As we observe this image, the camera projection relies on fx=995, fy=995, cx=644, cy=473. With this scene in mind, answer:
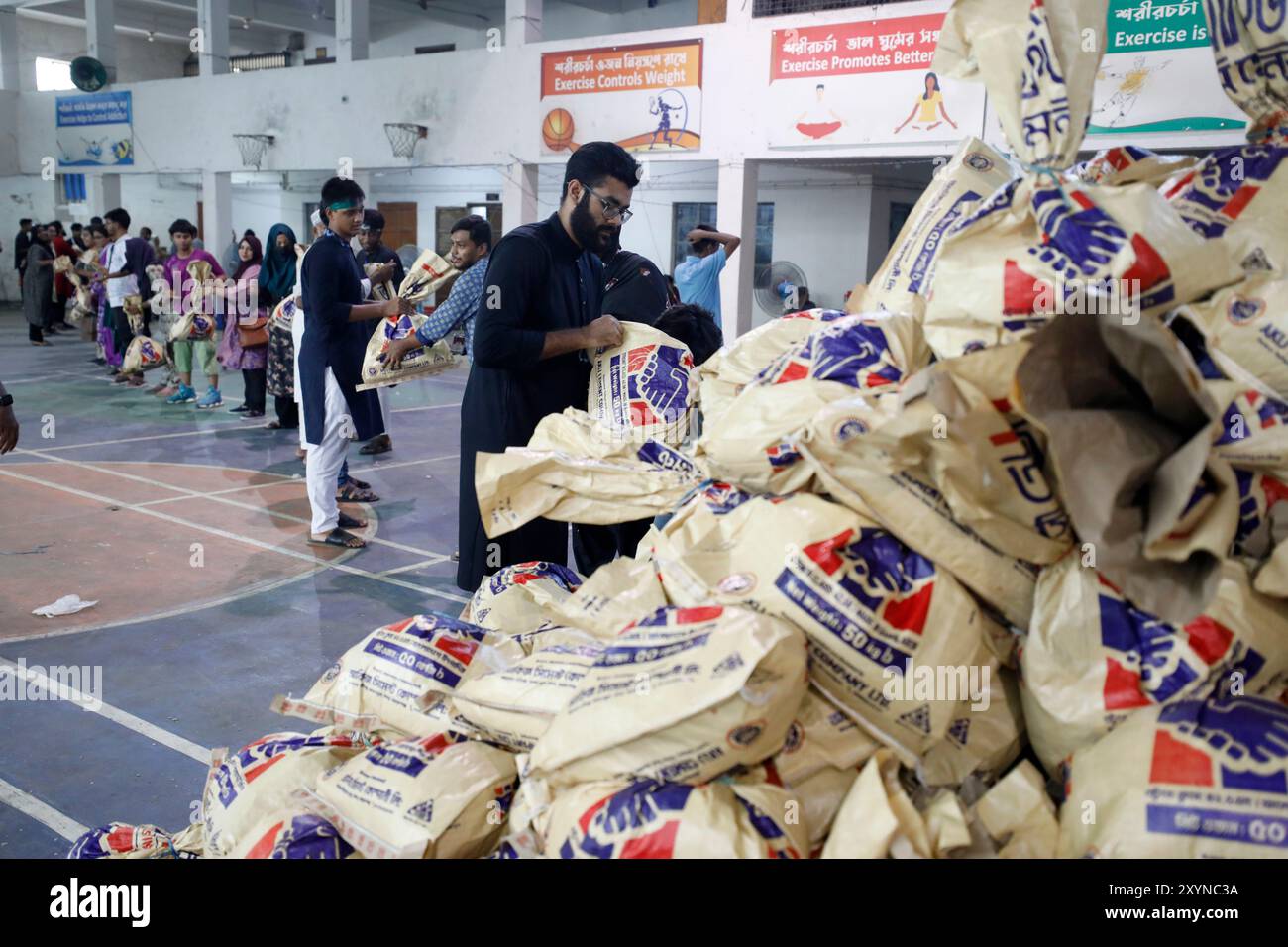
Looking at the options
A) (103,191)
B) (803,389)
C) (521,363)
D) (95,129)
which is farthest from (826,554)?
(95,129)

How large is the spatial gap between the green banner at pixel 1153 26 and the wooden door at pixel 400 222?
1346cm

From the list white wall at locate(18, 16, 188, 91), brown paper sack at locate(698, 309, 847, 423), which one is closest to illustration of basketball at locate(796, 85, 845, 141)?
brown paper sack at locate(698, 309, 847, 423)

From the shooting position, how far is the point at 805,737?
1471 millimetres

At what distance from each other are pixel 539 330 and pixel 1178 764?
7.38 ft

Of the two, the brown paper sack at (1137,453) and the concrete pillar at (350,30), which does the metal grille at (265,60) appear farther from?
the brown paper sack at (1137,453)

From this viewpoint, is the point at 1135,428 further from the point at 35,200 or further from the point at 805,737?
the point at 35,200

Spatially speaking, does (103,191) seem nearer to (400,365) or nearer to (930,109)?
(930,109)

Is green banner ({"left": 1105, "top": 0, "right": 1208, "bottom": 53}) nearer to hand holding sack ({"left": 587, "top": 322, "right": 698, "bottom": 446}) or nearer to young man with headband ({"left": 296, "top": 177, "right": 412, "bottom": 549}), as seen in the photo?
young man with headband ({"left": 296, "top": 177, "right": 412, "bottom": 549})

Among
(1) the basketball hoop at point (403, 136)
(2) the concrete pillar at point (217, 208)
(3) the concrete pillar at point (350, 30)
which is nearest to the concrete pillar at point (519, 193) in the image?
(1) the basketball hoop at point (403, 136)

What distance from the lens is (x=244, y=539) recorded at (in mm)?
5297

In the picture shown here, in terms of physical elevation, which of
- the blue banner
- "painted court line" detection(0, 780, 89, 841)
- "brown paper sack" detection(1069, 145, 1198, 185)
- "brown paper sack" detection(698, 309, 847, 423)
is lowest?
"painted court line" detection(0, 780, 89, 841)

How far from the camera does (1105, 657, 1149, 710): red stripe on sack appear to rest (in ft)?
4.46

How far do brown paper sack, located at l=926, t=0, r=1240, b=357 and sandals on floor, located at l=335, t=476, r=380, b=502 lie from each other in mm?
5209
